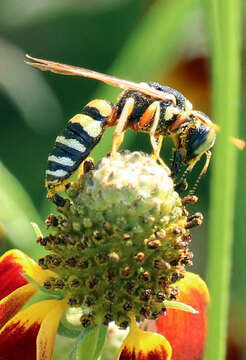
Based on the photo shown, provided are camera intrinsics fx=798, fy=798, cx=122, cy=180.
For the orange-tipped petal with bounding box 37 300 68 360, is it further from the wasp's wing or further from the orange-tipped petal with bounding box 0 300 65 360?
the wasp's wing

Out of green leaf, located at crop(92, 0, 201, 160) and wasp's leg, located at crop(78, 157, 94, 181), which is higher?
green leaf, located at crop(92, 0, 201, 160)

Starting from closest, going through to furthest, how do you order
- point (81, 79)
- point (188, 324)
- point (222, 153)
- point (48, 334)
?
point (222, 153) → point (48, 334) → point (188, 324) → point (81, 79)

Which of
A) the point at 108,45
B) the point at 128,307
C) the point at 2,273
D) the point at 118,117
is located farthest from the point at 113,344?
the point at 108,45

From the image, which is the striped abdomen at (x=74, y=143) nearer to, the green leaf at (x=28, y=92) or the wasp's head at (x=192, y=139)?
the wasp's head at (x=192, y=139)

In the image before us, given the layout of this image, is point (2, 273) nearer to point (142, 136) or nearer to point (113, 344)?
point (113, 344)

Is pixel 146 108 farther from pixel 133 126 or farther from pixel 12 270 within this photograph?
pixel 12 270

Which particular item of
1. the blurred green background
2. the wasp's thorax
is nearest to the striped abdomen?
the wasp's thorax

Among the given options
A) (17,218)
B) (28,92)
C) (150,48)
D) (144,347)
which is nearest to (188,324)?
(144,347)

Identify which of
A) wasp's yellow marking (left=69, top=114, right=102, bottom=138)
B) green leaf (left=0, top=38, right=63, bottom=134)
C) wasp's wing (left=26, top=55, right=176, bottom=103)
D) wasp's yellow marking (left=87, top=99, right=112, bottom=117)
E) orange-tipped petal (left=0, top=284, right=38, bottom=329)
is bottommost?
orange-tipped petal (left=0, top=284, right=38, bottom=329)

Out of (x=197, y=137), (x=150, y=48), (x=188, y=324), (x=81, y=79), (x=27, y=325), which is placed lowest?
(x=188, y=324)
